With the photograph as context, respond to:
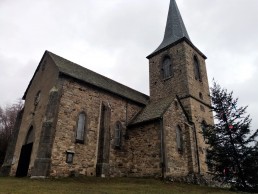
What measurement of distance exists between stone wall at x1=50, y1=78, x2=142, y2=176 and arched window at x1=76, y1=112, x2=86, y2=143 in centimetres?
25

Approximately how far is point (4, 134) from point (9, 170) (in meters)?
16.4

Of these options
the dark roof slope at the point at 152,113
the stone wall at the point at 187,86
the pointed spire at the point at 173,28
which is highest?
the pointed spire at the point at 173,28

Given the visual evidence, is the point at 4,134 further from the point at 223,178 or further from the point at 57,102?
the point at 223,178

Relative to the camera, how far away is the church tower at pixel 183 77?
2333cm

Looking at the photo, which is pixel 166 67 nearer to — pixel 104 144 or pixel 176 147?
pixel 176 147

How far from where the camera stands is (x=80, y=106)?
1855 centimetres

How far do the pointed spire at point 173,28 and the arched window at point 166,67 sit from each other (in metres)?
1.79

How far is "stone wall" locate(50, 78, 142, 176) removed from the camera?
52.9 ft

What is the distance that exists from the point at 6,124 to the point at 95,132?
2314cm

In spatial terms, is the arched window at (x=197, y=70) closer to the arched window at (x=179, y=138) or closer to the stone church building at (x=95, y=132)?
the stone church building at (x=95, y=132)

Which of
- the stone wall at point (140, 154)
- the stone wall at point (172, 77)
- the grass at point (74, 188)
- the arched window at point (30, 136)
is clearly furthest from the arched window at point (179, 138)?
the arched window at point (30, 136)

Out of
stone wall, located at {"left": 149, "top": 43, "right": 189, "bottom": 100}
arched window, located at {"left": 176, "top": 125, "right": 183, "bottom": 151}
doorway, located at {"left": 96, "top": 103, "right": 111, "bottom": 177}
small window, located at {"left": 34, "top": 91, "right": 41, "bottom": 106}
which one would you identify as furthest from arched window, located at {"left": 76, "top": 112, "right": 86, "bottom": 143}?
stone wall, located at {"left": 149, "top": 43, "right": 189, "bottom": 100}

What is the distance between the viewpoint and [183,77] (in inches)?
992

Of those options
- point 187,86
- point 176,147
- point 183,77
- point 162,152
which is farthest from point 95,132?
point 183,77
